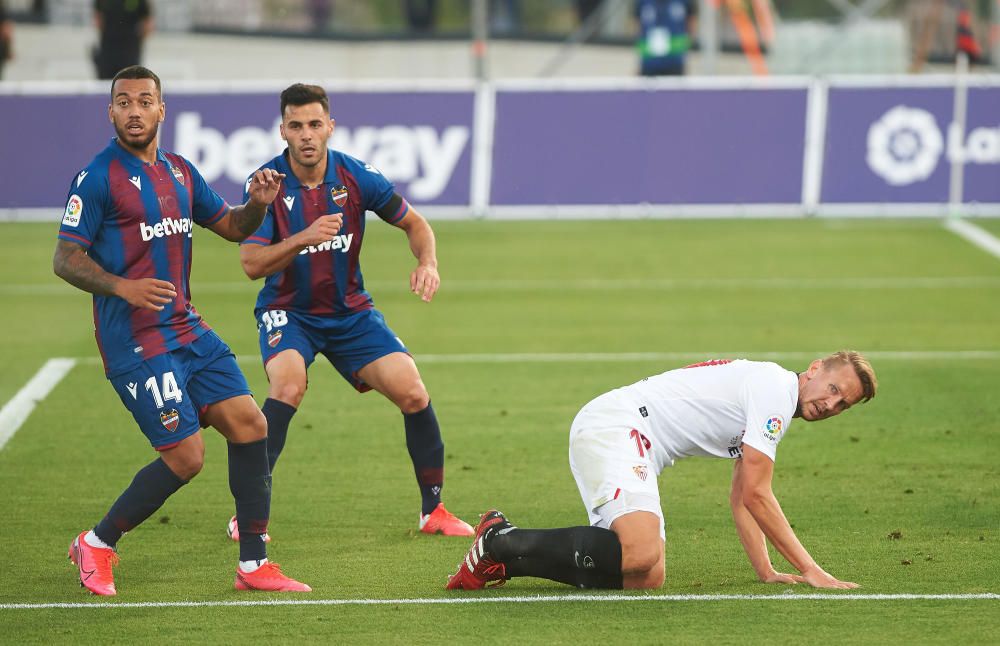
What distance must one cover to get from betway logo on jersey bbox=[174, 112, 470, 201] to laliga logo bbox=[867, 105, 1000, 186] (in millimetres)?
5376

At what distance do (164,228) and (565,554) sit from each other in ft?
7.41

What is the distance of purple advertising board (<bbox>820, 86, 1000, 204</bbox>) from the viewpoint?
65.4ft

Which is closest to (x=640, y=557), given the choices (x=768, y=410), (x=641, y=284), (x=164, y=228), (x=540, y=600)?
(x=540, y=600)

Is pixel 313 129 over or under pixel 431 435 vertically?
over

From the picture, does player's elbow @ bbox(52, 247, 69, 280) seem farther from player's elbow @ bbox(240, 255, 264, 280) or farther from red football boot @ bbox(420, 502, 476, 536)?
red football boot @ bbox(420, 502, 476, 536)

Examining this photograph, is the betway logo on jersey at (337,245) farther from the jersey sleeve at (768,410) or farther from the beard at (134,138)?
the jersey sleeve at (768,410)

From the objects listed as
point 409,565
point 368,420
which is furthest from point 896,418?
point 409,565

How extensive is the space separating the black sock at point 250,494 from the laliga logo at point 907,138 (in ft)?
47.9

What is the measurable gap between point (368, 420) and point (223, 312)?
4.51 metres

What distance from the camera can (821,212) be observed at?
2028cm

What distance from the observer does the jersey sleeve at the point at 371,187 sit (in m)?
8.16

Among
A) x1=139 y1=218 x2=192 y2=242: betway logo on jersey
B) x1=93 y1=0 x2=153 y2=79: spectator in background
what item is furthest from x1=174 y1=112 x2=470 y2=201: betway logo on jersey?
x1=139 y1=218 x2=192 y2=242: betway logo on jersey

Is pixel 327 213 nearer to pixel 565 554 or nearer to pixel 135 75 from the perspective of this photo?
pixel 135 75

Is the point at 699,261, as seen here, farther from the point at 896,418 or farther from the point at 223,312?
the point at 896,418
